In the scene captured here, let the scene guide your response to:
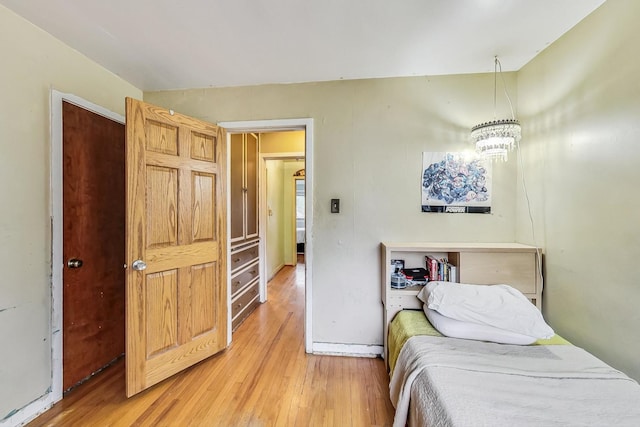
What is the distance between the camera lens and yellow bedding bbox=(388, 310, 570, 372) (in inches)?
59.6

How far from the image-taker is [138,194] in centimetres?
171

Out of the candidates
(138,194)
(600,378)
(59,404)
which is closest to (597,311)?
A: (600,378)

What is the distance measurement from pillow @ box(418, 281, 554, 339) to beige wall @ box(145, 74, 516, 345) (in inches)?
22.8

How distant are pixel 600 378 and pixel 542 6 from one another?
1901 mm

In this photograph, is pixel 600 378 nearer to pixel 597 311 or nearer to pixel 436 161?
pixel 597 311

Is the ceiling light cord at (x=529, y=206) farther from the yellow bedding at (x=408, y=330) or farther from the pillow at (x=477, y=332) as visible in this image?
the pillow at (x=477, y=332)

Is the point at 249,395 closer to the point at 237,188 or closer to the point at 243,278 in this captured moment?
the point at 243,278

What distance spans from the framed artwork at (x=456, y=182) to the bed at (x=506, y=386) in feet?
3.40

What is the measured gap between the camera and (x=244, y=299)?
293cm

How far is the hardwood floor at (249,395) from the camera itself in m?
1.53

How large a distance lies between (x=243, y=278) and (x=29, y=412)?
1.70 meters

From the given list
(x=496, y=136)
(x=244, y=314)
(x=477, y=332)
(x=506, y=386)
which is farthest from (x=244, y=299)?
(x=496, y=136)

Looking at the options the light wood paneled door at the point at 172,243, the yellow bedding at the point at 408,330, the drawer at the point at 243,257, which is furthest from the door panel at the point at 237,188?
the yellow bedding at the point at 408,330

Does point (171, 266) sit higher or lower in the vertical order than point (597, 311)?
higher
